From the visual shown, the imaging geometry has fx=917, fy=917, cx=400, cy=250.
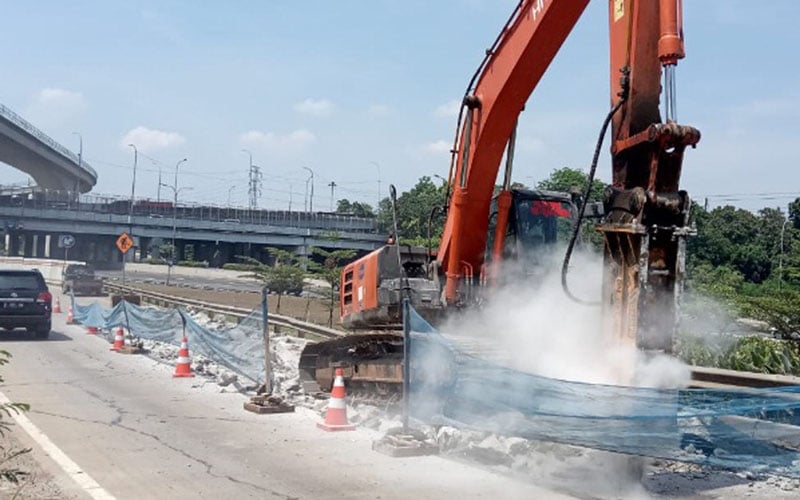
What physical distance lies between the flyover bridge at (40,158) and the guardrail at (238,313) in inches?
1516

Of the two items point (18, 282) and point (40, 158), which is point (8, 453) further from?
point (40, 158)

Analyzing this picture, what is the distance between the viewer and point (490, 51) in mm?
11055

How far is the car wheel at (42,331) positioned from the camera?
23.2 m

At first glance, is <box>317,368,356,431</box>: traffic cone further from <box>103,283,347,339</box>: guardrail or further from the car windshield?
the car windshield

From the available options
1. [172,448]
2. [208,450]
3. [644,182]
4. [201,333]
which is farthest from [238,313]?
[644,182]

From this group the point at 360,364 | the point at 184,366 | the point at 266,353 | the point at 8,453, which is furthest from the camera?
the point at 184,366

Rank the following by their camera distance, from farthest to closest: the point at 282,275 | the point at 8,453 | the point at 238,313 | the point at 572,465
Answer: the point at 282,275 → the point at 238,313 → the point at 8,453 → the point at 572,465

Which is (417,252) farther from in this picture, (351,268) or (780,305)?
(780,305)

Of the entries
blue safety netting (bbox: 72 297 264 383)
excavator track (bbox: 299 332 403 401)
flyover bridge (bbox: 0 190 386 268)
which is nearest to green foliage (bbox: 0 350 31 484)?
blue safety netting (bbox: 72 297 264 383)

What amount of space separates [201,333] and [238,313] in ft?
20.1

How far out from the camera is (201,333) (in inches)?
690

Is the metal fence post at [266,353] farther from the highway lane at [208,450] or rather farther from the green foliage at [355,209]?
the green foliage at [355,209]

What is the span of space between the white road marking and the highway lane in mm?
76

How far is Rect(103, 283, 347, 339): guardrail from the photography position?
1817 centimetres
